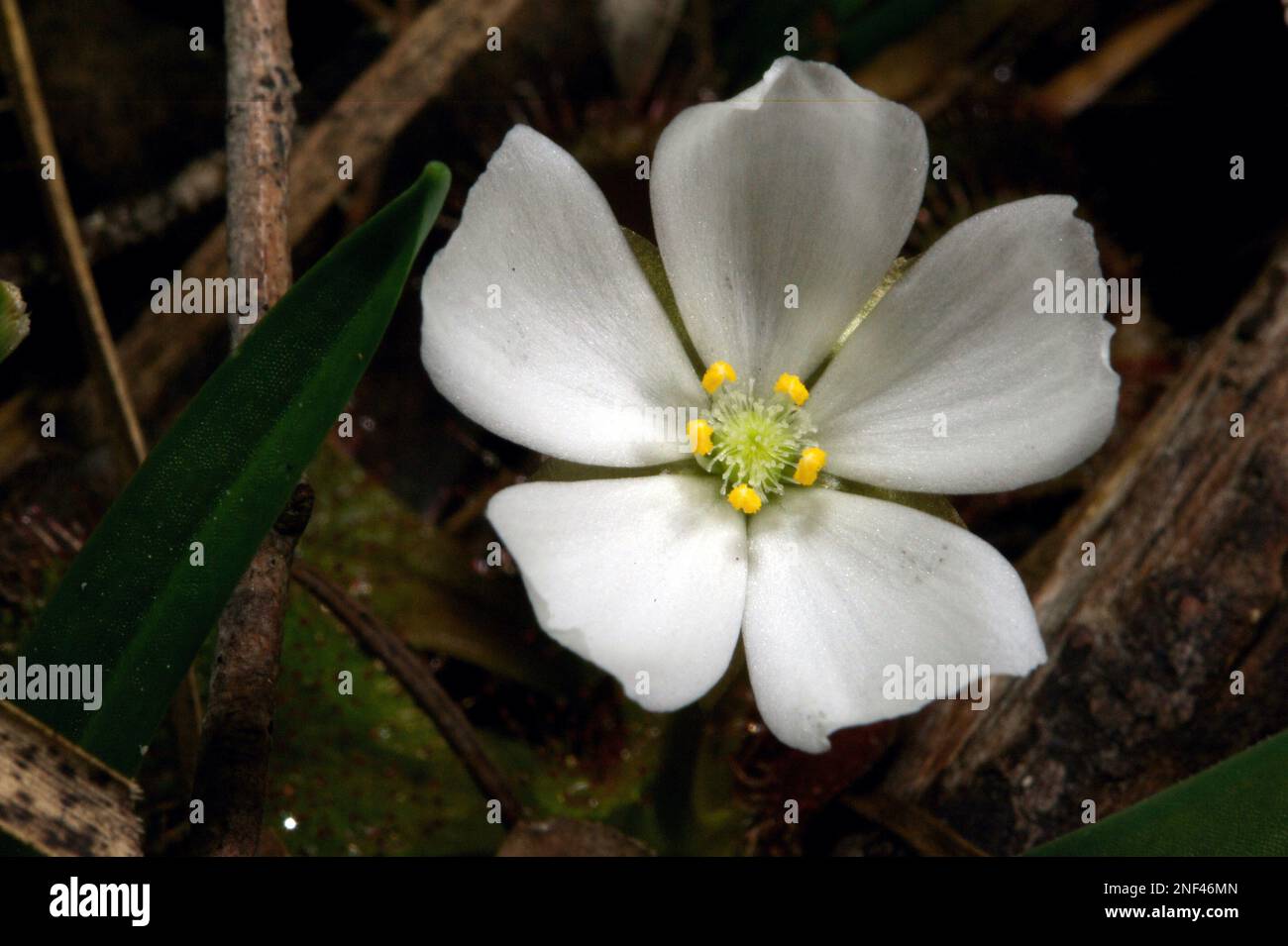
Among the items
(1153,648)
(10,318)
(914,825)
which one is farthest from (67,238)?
(1153,648)

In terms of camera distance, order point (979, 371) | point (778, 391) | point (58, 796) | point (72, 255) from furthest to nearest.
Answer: point (72, 255)
point (778, 391)
point (979, 371)
point (58, 796)

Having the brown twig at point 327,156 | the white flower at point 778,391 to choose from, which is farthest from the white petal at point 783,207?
the brown twig at point 327,156

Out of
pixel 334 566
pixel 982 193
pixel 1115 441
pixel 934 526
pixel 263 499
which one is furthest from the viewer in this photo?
pixel 982 193

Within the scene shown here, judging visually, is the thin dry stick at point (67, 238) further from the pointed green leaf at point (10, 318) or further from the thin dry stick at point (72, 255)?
the pointed green leaf at point (10, 318)

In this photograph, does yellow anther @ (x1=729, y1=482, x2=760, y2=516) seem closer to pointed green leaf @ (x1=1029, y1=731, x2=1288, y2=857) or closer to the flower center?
the flower center

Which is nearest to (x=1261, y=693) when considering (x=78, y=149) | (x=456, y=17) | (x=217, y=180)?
(x=456, y=17)

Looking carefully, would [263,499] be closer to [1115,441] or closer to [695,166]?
[695,166]

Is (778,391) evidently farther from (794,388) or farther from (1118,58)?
(1118,58)
